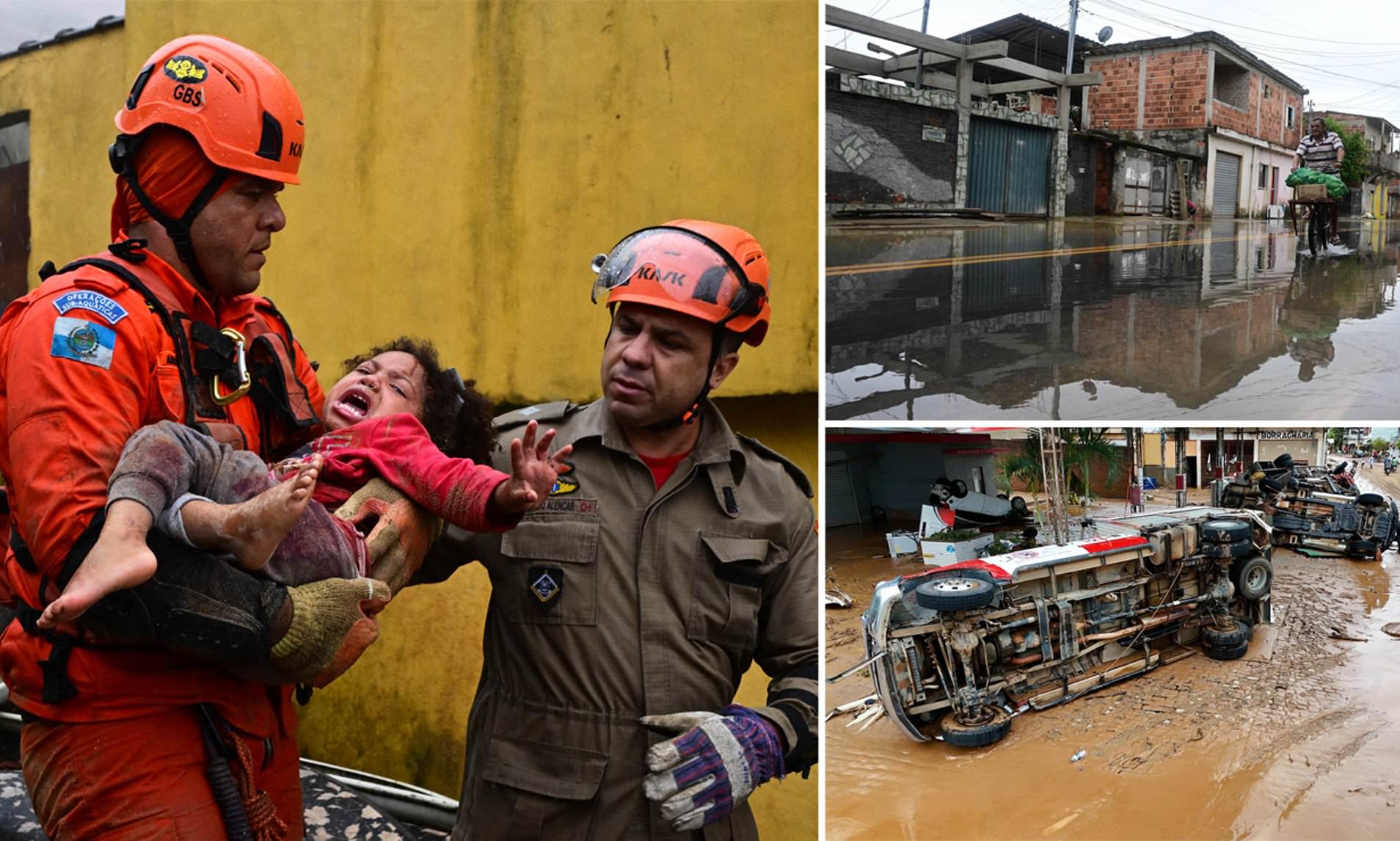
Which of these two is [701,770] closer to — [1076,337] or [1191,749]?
[1076,337]

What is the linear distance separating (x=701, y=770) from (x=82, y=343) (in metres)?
1.44

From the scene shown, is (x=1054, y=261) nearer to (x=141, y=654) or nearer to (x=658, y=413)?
(x=658, y=413)

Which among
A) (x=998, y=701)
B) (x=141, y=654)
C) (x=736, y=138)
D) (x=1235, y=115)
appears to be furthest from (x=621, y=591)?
(x=1235, y=115)

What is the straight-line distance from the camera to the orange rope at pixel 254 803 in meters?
1.84

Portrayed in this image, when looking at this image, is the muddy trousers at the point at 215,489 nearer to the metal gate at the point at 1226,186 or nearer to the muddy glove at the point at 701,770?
the muddy glove at the point at 701,770

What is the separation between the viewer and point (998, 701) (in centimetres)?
475

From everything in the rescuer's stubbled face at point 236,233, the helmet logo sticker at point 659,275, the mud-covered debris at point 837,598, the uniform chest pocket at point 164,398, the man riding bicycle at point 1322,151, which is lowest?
the mud-covered debris at point 837,598

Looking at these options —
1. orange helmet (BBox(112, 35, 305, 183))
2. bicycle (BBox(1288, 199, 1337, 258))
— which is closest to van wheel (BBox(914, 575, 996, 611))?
orange helmet (BBox(112, 35, 305, 183))

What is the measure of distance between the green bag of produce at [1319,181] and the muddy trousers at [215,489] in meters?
7.98

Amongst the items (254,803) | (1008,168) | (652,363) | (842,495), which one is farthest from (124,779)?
(1008,168)

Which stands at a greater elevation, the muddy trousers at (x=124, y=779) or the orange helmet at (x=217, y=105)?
the orange helmet at (x=217, y=105)

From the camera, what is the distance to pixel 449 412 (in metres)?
2.24

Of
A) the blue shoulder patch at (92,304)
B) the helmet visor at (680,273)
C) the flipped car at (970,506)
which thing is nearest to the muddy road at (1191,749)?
the flipped car at (970,506)

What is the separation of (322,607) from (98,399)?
0.49 metres
